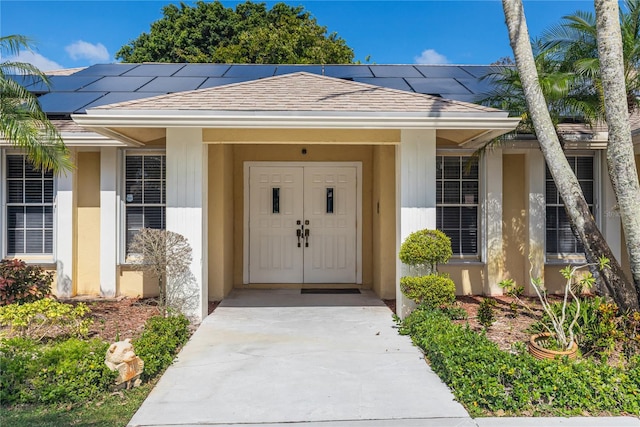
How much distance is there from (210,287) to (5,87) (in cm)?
460

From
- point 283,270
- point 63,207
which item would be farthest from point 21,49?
point 283,270

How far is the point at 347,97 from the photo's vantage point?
7.45 m

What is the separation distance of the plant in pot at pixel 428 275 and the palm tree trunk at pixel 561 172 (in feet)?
5.71

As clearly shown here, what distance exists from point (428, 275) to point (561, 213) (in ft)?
14.0

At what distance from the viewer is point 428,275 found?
280 inches

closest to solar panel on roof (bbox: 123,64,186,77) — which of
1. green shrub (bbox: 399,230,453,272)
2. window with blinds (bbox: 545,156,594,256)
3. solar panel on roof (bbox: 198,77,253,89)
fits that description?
solar panel on roof (bbox: 198,77,253,89)

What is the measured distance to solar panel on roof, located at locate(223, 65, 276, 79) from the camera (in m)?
12.0

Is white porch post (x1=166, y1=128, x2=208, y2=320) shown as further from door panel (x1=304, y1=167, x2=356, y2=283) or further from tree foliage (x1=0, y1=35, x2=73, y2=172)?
door panel (x1=304, y1=167, x2=356, y2=283)

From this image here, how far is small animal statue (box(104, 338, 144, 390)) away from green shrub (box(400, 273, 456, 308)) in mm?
3668

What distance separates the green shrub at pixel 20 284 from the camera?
688 cm

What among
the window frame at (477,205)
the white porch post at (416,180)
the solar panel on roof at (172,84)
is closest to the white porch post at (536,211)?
the window frame at (477,205)

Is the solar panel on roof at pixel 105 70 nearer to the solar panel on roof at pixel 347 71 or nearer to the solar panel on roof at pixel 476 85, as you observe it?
the solar panel on roof at pixel 347 71

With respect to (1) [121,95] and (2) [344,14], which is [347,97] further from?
(2) [344,14]

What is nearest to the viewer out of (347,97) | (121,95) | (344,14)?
(347,97)
